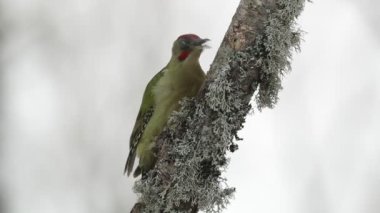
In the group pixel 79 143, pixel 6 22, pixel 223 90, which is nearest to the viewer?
pixel 223 90

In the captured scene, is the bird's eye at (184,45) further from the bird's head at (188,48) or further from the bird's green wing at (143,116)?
the bird's green wing at (143,116)

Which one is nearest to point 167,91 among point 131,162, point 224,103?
point 131,162

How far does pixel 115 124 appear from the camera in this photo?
243 inches

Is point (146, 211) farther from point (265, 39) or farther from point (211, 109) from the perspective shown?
point (265, 39)

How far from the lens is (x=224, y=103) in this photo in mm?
2809

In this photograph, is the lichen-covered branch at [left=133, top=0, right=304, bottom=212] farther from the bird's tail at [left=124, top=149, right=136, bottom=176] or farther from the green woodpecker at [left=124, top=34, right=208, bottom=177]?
the bird's tail at [left=124, top=149, right=136, bottom=176]

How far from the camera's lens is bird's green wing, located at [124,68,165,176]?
13.4 feet

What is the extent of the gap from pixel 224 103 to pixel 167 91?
1.15 m

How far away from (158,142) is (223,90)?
525mm

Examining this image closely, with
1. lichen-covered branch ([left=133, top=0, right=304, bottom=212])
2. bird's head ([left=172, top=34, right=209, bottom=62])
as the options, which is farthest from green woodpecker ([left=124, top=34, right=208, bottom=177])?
lichen-covered branch ([left=133, top=0, right=304, bottom=212])

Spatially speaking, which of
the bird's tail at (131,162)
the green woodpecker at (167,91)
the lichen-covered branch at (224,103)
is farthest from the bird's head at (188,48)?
the lichen-covered branch at (224,103)

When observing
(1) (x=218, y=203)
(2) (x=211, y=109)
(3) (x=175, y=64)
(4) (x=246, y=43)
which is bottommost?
(1) (x=218, y=203)

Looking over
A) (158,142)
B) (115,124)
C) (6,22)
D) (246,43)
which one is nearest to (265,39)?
(246,43)

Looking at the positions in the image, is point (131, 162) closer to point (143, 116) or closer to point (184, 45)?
point (143, 116)
